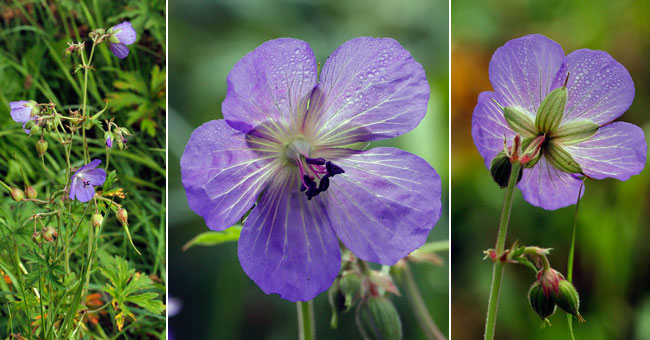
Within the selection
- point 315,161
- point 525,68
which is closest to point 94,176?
point 315,161

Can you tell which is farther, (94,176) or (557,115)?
(94,176)

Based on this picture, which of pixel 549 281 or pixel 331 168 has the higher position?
pixel 331 168

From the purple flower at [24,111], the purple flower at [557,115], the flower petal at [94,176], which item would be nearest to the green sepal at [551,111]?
the purple flower at [557,115]

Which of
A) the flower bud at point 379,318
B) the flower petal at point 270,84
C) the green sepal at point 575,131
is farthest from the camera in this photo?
the flower bud at point 379,318

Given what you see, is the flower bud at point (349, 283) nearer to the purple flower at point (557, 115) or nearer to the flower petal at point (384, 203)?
the flower petal at point (384, 203)

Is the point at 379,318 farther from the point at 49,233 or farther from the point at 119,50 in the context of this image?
the point at 119,50

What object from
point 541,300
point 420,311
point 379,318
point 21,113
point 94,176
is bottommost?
point 420,311

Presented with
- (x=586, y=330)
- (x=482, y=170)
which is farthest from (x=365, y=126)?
(x=586, y=330)
